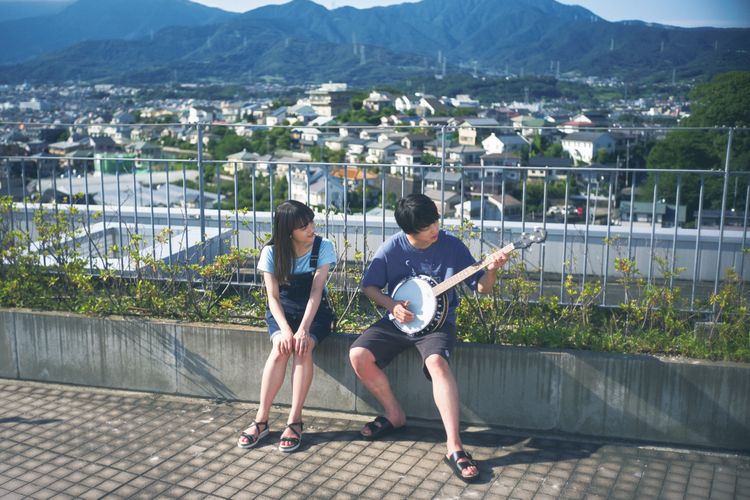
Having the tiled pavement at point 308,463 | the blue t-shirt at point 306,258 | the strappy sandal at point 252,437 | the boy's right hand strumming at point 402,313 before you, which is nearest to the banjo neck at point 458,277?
the boy's right hand strumming at point 402,313

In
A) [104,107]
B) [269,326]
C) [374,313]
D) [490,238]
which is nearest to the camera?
[269,326]

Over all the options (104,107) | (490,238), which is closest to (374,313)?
(490,238)

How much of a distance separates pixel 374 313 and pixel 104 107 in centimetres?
17049

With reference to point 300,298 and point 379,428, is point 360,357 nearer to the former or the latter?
point 379,428

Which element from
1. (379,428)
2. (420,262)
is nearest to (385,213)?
(420,262)

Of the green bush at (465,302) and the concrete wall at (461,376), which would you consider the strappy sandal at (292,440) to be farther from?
the green bush at (465,302)

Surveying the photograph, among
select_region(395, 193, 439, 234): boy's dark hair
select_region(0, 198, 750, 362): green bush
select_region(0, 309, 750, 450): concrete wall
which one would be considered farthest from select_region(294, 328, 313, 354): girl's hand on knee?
select_region(395, 193, 439, 234): boy's dark hair

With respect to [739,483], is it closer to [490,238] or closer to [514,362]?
[514,362]

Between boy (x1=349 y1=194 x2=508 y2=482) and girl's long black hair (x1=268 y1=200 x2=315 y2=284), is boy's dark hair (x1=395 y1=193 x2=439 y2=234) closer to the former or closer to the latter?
boy (x1=349 y1=194 x2=508 y2=482)

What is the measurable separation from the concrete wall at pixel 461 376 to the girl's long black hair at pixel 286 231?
0.52m

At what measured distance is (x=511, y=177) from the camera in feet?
24.5

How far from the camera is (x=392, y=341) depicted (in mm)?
4633

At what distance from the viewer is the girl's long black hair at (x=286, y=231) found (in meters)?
4.75

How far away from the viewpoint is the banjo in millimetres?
4512
